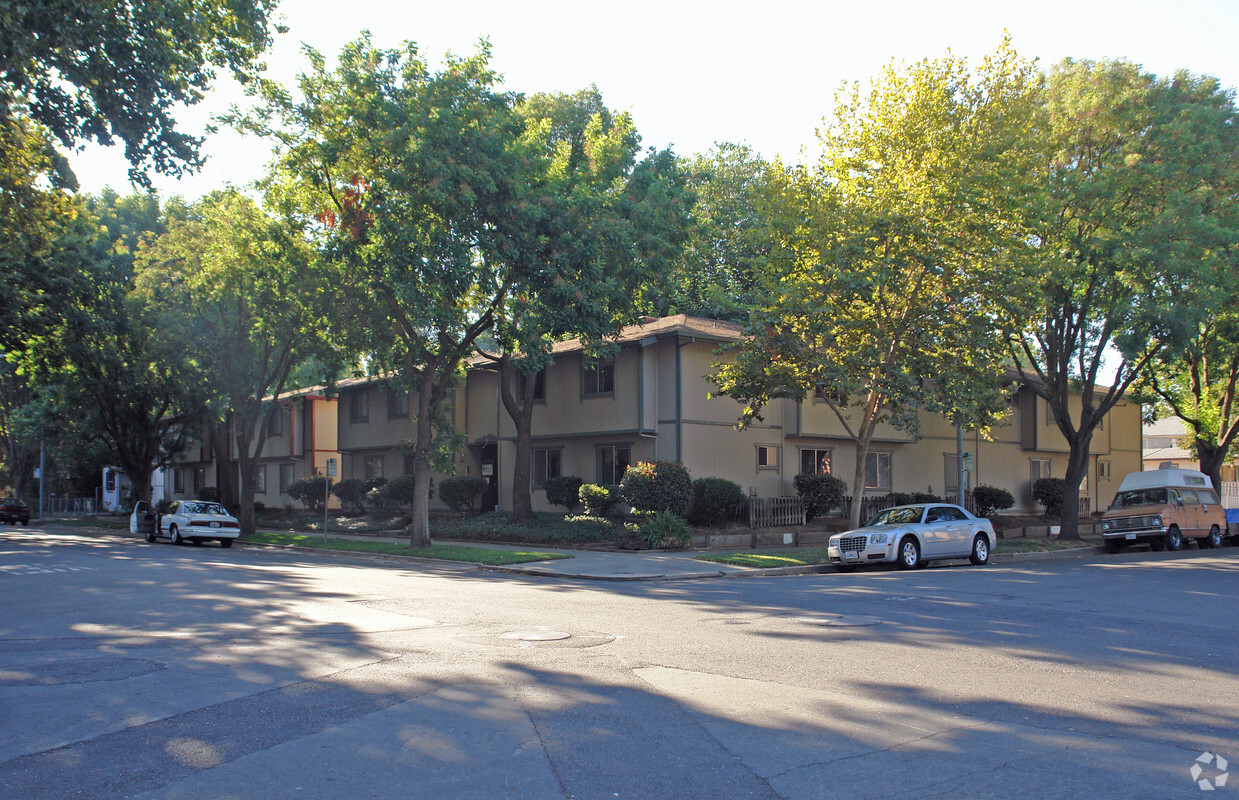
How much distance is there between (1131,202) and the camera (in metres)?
28.1

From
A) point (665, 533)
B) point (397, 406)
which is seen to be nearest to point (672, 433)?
point (665, 533)

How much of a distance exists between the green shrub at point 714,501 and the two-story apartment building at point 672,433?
1128 mm

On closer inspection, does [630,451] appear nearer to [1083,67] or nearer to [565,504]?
[565,504]

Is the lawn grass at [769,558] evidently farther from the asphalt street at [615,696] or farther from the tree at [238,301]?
the tree at [238,301]

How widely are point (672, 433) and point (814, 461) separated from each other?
6746 mm

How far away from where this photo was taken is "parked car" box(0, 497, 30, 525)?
159 feet

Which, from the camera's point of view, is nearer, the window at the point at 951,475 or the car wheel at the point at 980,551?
the car wheel at the point at 980,551

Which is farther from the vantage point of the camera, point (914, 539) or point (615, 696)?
point (914, 539)

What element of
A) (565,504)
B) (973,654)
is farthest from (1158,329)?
(973,654)

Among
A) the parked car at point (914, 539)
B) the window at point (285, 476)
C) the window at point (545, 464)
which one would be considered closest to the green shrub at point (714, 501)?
the parked car at point (914, 539)

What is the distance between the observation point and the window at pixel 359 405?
137ft

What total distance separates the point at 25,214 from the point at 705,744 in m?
24.5

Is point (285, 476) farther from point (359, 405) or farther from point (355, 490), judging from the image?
point (355, 490)
